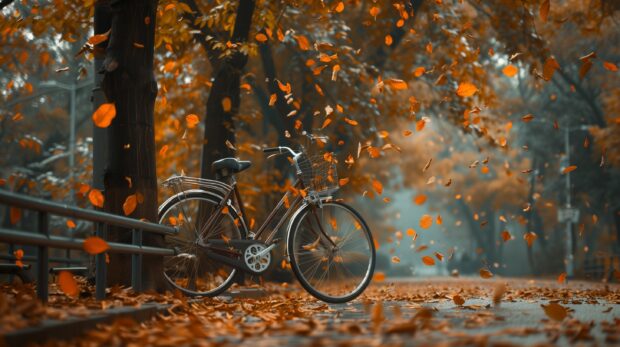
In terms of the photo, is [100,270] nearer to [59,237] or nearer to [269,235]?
[59,237]

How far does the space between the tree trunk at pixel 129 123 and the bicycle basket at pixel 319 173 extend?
55.0 inches

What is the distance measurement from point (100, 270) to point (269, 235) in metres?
2.21

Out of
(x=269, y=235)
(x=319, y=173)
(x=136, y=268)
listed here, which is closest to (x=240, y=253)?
(x=269, y=235)

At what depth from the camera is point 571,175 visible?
1367 inches

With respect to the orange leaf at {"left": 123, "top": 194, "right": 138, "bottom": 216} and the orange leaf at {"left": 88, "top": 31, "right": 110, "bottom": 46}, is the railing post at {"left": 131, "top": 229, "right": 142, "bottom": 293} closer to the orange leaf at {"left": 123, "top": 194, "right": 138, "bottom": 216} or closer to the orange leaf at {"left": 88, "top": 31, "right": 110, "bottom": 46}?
the orange leaf at {"left": 123, "top": 194, "right": 138, "bottom": 216}

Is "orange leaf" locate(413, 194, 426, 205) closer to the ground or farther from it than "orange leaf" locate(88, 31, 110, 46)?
closer to the ground

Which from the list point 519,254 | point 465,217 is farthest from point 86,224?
point 519,254

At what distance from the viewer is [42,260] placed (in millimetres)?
5430

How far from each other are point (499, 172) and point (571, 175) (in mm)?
12097

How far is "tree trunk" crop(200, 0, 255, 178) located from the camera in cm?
1298

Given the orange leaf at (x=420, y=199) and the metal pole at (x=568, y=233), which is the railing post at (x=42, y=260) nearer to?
the orange leaf at (x=420, y=199)

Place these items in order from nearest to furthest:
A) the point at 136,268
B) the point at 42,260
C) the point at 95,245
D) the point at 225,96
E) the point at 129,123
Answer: the point at 42,260 → the point at 95,245 → the point at 136,268 → the point at 129,123 → the point at 225,96

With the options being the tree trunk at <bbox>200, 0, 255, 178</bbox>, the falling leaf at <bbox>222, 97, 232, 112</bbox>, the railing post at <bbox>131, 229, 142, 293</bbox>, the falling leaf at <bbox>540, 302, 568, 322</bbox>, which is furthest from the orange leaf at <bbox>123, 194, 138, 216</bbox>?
the tree trunk at <bbox>200, 0, 255, 178</bbox>

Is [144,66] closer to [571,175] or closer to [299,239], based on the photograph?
[299,239]
